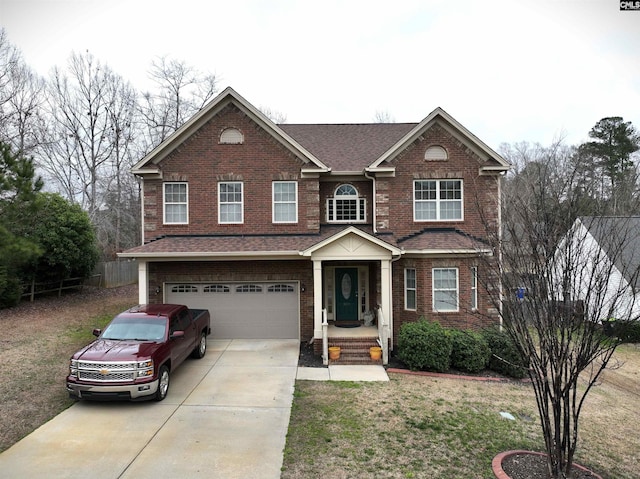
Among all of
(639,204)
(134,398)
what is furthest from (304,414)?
(639,204)

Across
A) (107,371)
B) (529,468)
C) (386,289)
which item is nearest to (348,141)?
(386,289)

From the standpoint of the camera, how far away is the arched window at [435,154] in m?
14.8

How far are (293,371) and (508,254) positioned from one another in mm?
7065

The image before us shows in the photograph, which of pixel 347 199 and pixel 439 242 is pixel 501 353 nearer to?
pixel 439 242

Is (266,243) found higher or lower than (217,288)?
higher

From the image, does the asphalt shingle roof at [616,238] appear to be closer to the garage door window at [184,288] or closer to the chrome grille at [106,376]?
the chrome grille at [106,376]

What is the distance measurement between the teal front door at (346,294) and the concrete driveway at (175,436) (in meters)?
5.39

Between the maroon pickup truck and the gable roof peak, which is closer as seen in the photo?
the maroon pickup truck

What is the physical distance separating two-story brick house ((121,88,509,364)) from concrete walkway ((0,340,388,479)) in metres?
4.08

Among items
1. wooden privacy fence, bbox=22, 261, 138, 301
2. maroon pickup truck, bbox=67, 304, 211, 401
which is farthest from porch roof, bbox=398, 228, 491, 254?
wooden privacy fence, bbox=22, 261, 138, 301

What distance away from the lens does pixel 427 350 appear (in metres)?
11.2

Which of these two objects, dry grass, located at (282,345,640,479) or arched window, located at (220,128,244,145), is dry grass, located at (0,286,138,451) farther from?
A: arched window, located at (220,128,244,145)

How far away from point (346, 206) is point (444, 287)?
4.87 metres

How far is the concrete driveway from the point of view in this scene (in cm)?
615
